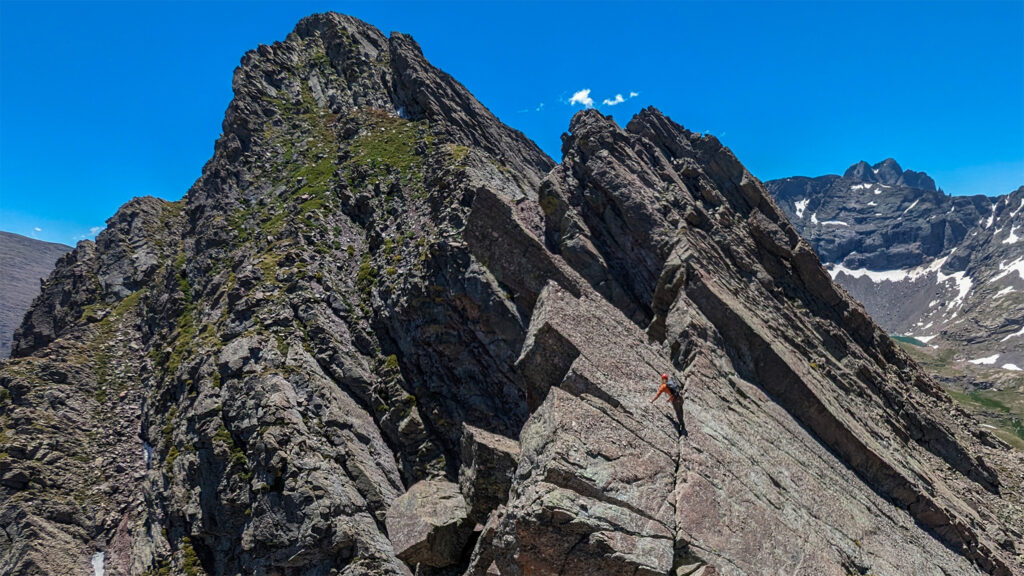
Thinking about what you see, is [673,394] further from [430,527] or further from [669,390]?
[430,527]

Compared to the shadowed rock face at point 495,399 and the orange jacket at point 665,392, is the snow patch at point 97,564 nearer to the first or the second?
the shadowed rock face at point 495,399

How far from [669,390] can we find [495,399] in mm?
18544

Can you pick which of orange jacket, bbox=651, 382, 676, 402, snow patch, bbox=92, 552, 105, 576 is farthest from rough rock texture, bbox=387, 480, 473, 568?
snow patch, bbox=92, 552, 105, 576

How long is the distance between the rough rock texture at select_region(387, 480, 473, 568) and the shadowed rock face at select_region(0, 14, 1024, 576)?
0.62 ft

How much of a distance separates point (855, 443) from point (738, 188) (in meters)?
35.6

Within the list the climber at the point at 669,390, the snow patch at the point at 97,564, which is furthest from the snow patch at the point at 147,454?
the climber at the point at 669,390

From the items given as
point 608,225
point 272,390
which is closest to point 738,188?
point 608,225

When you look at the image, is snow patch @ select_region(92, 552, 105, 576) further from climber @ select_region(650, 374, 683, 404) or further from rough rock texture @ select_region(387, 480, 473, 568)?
climber @ select_region(650, 374, 683, 404)

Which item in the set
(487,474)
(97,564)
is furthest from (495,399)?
(97,564)

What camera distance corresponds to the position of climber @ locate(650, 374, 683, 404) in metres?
30.7

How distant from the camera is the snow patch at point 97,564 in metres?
48.7

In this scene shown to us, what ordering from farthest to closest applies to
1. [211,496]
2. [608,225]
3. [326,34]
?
1. [326,34]
2. [608,225]
3. [211,496]

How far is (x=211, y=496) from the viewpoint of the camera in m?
42.7

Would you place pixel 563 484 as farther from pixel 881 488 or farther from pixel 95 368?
pixel 95 368
